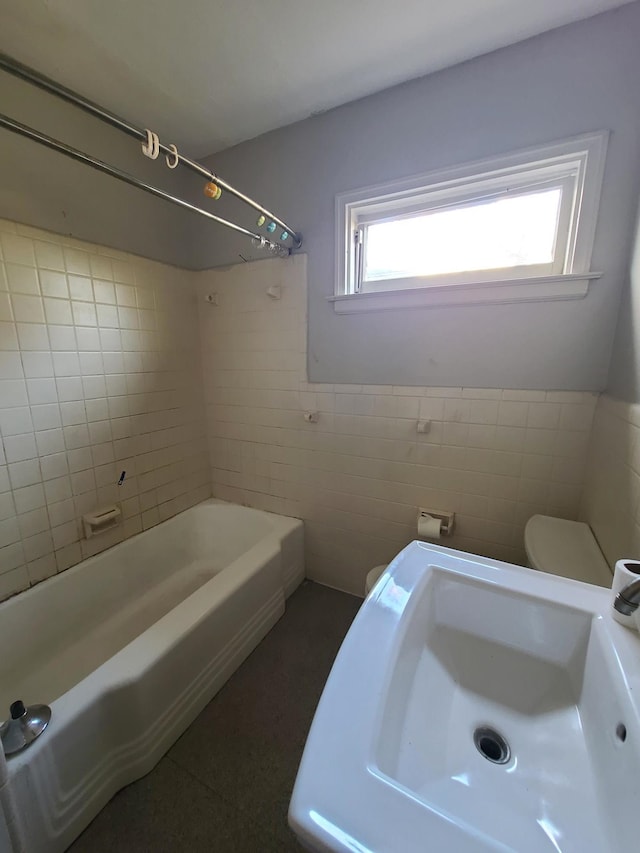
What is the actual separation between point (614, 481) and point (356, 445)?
1.01 meters

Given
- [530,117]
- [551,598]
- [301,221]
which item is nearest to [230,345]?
[301,221]

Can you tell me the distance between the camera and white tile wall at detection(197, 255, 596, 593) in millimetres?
1371

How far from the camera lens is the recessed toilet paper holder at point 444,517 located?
1545 millimetres

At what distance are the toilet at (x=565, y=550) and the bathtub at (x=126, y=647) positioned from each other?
113 cm

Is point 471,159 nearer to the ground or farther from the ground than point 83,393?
farther from the ground

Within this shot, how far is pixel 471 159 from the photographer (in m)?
1.28

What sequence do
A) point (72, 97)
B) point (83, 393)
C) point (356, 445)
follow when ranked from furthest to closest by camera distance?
point (356, 445) < point (83, 393) < point (72, 97)

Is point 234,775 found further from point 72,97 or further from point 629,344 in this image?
point 72,97

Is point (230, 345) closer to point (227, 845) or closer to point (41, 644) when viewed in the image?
point (41, 644)

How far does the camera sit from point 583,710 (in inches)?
24.5

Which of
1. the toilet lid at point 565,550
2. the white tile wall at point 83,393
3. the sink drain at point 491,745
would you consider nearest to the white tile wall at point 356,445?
the toilet lid at point 565,550

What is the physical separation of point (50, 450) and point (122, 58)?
5.02ft

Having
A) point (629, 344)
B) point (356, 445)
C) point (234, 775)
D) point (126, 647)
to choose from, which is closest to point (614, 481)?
point (629, 344)

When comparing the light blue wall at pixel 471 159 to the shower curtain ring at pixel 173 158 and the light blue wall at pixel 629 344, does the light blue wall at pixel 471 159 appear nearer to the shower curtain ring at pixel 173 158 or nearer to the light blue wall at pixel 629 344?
the light blue wall at pixel 629 344
